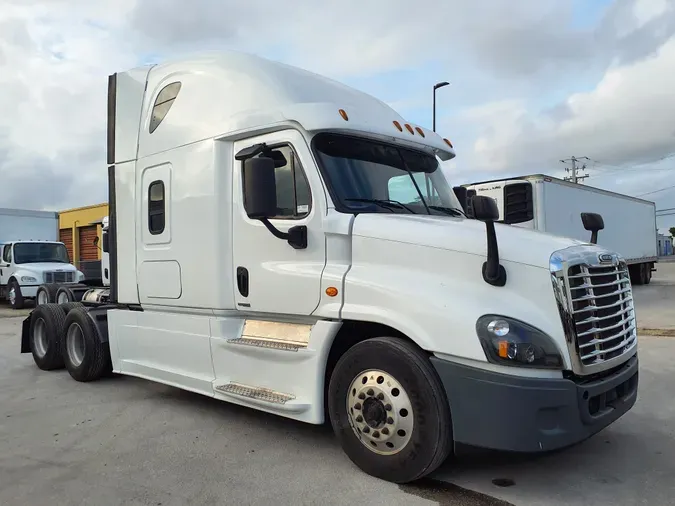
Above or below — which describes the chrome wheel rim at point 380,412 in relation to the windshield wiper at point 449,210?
below

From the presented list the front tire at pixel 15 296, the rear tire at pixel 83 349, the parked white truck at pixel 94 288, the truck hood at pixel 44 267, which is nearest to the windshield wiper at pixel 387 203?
the parked white truck at pixel 94 288

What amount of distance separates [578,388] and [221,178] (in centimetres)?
328

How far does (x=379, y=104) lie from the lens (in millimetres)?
5660

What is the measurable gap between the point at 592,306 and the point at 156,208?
13.4 feet

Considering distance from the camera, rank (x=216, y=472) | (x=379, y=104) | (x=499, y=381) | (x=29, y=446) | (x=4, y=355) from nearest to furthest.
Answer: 1. (x=499, y=381)
2. (x=216, y=472)
3. (x=29, y=446)
4. (x=379, y=104)
5. (x=4, y=355)

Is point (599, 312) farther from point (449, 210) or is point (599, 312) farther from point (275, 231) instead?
point (275, 231)

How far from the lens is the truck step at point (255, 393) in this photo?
445 cm

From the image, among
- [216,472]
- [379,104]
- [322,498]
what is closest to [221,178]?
[379,104]

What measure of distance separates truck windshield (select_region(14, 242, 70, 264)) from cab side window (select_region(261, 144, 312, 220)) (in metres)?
17.5

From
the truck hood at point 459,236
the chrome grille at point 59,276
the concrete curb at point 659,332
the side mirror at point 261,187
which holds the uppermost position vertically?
the side mirror at point 261,187

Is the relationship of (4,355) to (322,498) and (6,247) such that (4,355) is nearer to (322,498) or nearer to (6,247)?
(322,498)

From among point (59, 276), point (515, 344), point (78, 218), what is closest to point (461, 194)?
point (515, 344)

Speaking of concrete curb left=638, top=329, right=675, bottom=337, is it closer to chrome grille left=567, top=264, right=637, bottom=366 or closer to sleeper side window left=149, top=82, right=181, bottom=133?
chrome grille left=567, top=264, right=637, bottom=366

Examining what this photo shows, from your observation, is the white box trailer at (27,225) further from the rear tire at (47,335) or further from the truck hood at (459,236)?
the truck hood at (459,236)
